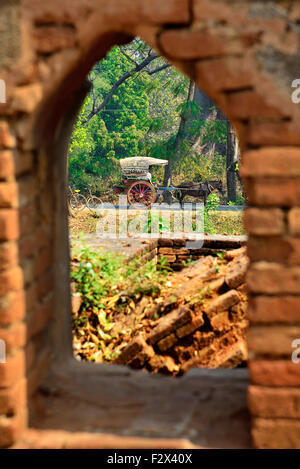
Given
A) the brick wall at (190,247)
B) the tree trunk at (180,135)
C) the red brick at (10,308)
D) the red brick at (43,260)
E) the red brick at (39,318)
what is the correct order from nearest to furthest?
1. the red brick at (10,308)
2. the red brick at (39,318)
3. the red brick at (43,260)
4. the brick wall at (190,247)
5. the tree trunk at (180,135)

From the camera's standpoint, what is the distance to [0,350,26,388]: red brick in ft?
8.88

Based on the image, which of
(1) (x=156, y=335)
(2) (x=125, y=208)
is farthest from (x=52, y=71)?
(2) (x=125, y=208)

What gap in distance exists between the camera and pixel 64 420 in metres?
3.00

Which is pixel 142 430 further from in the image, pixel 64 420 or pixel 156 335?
pixel 156 335

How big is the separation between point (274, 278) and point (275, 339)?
0.30 metres

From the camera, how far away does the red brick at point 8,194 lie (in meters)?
2.62

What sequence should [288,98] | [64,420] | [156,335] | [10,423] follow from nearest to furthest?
1. [288,98]
2. [10,423]
3. [64,420]
4. [156,335]

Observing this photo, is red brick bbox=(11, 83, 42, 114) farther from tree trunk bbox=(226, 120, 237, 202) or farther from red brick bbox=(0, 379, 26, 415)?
tree trunk bbox=(226, 120, 237, 202)

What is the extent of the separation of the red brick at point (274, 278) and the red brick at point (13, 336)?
120cm

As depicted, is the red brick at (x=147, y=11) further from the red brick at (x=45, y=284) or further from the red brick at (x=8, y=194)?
the red brick at (x=45, y=284)

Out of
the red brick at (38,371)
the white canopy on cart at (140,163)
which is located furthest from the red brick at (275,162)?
the white canopy on cart at (140,163)

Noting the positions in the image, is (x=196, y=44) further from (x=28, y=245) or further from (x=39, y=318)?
(x=39, y=318)

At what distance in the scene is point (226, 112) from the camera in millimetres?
2602

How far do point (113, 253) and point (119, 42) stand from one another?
3.51m
